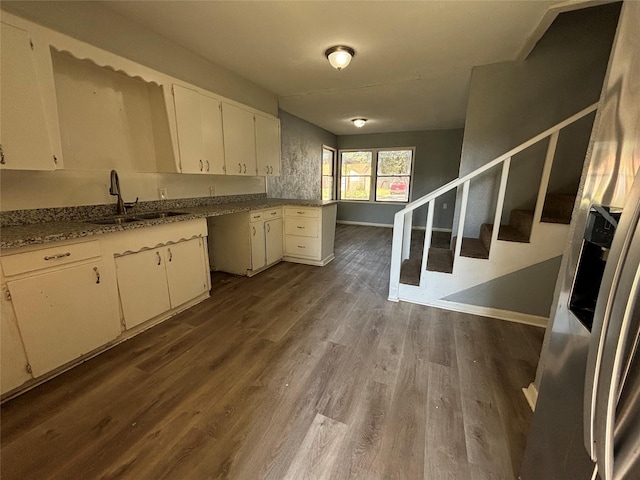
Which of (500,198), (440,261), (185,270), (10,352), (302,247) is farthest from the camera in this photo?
(302,247)

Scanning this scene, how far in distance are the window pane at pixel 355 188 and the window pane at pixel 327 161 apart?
54 centimetres

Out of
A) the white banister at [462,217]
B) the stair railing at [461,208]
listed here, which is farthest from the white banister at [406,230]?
the white banister at [462,217]

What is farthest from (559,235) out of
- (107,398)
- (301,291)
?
(107,398)

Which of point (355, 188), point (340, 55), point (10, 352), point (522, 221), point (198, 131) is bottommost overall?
point (10, 352)

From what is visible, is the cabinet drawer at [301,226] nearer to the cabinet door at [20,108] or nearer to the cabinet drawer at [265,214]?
the cabinet drawer at [265,214]

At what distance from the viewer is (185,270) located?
2494 millimetres

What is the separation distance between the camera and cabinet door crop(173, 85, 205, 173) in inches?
99.6

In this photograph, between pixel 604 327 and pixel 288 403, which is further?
pixel 288 403

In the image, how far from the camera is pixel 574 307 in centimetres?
81

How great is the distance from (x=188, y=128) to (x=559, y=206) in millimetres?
3775

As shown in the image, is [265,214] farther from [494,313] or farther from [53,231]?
[494,313]

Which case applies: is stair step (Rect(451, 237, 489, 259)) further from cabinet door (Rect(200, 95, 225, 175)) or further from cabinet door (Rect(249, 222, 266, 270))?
cabinet door (Rect(200, 95, 225, 175))

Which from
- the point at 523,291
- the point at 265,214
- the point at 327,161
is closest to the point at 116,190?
the point at 265,214

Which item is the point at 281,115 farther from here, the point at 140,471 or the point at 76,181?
the point at 140,471
